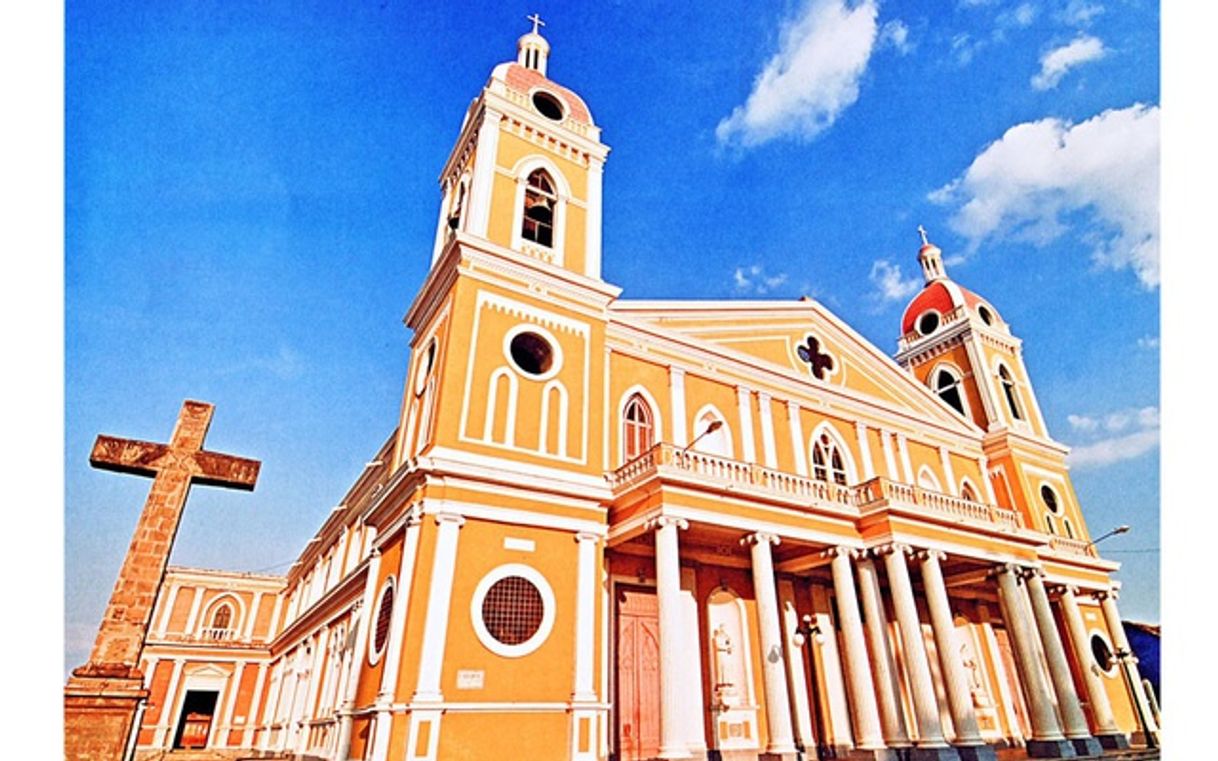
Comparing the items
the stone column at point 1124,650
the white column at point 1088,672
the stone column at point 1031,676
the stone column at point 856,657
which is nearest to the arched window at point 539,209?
the stone column at point 856,657

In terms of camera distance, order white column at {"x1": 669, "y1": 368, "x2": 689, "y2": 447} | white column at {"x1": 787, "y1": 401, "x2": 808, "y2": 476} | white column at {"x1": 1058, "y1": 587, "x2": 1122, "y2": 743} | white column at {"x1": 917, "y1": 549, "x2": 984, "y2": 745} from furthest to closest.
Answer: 1. white column at {"x1": 787, "y1": 401, "x2": 808, "y2": 476}
2. white column at {"x1": 1058, "y1": 587, "x2": 1122, "y2": 743}
3. white column at {"x1": 669, "y1": 368, "x2": 689, "y2": 447}
4. white column at {"x1": 917, "y1": 549, "x2": 984, "y2": 745}

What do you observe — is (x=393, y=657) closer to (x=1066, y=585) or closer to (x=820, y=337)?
(x=820, y=337)

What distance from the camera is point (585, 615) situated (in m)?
12.0

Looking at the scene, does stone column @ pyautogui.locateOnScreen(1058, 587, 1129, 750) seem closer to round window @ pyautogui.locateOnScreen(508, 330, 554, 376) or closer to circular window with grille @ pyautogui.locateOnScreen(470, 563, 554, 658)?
circular window with grille @ pyautogui.locateOnScreen(470, 563, 554, 658)

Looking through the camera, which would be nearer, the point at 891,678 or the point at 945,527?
the point at 891,678

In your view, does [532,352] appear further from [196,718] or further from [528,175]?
[196,718]

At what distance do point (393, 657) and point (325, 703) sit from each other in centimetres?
974

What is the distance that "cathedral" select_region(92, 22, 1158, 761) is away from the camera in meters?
11.1

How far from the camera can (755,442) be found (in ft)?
54.6

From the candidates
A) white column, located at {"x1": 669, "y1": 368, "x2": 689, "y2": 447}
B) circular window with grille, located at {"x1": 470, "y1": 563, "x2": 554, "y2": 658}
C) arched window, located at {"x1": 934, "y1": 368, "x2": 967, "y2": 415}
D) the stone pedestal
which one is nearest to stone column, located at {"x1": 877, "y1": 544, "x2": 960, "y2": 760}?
white column, located at {"x1": 669, "y1": 368, "x2": 689, "y2": 447}

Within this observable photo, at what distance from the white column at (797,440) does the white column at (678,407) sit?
11.5 feet

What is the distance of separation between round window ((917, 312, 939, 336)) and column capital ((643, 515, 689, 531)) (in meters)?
18.6
